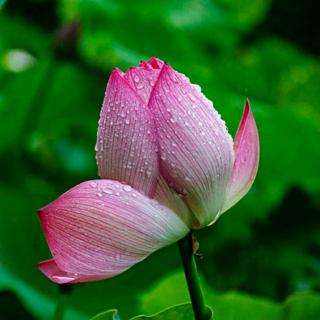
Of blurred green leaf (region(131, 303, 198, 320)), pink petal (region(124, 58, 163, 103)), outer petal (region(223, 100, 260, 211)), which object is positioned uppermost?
pink petal (region(124, 58, 163, 103))

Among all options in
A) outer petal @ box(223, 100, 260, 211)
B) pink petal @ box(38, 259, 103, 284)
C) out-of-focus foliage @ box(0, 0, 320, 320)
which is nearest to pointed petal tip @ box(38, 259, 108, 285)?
pink petal @ box(38, 259, 103, 284)

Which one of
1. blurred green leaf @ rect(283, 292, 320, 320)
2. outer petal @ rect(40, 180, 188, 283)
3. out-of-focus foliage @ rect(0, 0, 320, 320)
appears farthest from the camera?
out-of-focus foliage @ rect(0, 0, 320, 320)

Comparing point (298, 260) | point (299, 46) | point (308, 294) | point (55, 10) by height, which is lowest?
point (308, 294)

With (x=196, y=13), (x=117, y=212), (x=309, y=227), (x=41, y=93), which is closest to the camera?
(x=117, y=212)

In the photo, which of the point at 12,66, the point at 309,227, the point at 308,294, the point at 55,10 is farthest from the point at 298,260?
the point at 55,10

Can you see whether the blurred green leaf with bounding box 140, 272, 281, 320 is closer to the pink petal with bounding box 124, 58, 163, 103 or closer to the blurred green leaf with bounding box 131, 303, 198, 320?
the blurred green leaf with bounding box 131, 303, 198, 320

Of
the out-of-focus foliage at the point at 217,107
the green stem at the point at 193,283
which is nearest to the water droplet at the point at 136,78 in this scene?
the green stem at the point at 193,283

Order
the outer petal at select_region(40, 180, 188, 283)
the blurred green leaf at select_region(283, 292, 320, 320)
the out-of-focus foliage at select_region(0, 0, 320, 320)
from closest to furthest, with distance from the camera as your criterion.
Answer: the outer petal at select_region(40, 180, 188, 283) < the blurred green leaf at select_region(283, 292, 320, 320) < the out-of-focus foliage at select_region(0, 0, 320, 320)

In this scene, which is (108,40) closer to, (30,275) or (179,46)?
(179,46)
